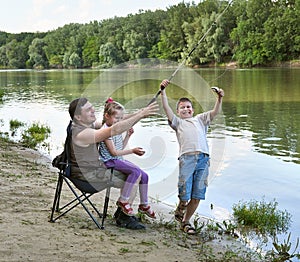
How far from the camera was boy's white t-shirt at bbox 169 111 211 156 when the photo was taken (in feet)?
15.6

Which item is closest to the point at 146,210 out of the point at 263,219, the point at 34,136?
the point at 263,219

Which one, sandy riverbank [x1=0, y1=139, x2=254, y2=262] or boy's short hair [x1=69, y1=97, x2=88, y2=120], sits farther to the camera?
boy's short hair [x1=69, y1=97, x2=88, y2=120]

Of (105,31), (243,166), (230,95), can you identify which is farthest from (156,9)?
(243,166)

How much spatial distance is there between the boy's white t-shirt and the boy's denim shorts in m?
0.08

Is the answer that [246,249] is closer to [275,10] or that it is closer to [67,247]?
[67,247]

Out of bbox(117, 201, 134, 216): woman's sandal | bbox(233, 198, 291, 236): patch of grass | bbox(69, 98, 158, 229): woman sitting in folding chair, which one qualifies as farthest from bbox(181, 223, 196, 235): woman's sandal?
bbox(233, 198, 291, 236): patch of grass

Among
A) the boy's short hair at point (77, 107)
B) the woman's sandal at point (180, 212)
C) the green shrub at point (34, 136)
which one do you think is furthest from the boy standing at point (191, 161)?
the green shrub at point (34, 136)

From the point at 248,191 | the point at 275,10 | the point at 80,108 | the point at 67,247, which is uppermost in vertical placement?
the point at 275,10

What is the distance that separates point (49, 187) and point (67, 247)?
244 cm

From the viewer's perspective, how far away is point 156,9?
107m

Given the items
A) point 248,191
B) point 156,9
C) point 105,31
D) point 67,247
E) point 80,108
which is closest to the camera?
point 67,247

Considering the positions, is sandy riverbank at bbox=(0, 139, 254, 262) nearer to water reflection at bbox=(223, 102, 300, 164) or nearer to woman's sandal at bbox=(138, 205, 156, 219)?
woman's sandal at bbox=(138, 205, 156, 219)

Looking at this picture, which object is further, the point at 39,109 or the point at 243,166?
the point at 39,109

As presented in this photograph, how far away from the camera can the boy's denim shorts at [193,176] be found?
4.71 metres
